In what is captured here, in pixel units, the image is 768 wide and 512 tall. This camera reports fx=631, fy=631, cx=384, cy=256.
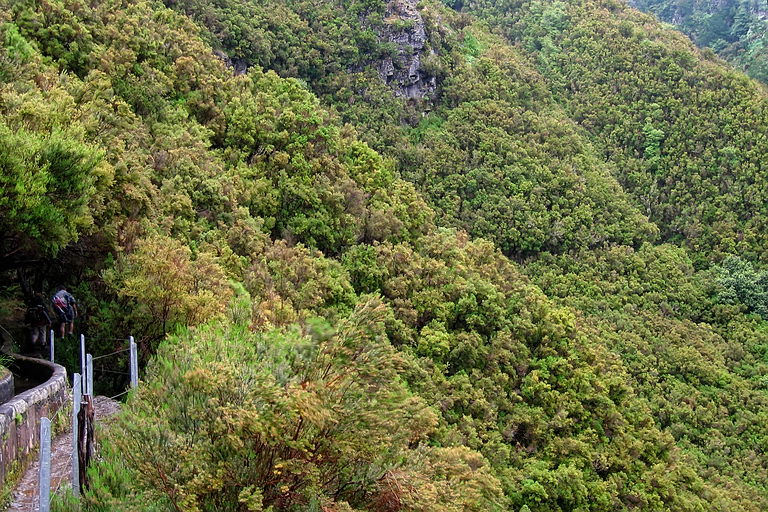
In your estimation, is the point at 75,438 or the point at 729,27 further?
the point at 729,27

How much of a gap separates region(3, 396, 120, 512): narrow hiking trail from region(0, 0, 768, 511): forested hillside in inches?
27.7

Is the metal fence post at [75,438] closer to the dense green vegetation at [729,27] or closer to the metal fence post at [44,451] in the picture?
the metal fence post at [44,451]

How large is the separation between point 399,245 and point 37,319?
21229mm

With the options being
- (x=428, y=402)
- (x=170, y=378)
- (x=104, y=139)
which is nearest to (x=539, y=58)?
(x=428, y=402)

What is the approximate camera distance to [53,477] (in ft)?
28.9

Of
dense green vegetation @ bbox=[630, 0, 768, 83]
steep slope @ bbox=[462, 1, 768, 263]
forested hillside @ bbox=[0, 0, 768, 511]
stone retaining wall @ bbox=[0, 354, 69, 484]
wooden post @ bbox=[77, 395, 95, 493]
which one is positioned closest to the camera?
stone retaining wall @ bbox=[0, 354, 69, 484]

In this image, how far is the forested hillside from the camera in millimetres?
8656

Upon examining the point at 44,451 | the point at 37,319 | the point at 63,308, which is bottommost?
the point at 37,319

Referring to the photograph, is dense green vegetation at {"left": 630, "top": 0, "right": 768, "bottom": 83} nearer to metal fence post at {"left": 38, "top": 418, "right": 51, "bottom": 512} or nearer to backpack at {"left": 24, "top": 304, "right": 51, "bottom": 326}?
backpack at {"left": 24, "top": 304, "right": 51, "bottom": 326}

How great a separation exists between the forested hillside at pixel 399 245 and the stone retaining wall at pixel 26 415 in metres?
1.12

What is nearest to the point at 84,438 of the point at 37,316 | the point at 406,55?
the point at 37,316

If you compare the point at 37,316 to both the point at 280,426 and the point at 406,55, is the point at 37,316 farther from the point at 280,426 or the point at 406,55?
the point at 406,55

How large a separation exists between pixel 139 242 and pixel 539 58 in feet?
230

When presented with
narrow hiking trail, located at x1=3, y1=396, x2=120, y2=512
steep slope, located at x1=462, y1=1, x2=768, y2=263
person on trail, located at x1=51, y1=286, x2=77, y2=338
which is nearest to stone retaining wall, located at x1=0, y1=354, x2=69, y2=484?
narrow hiking trail, located at x1=3, y1=396, x2=120, y2=512
